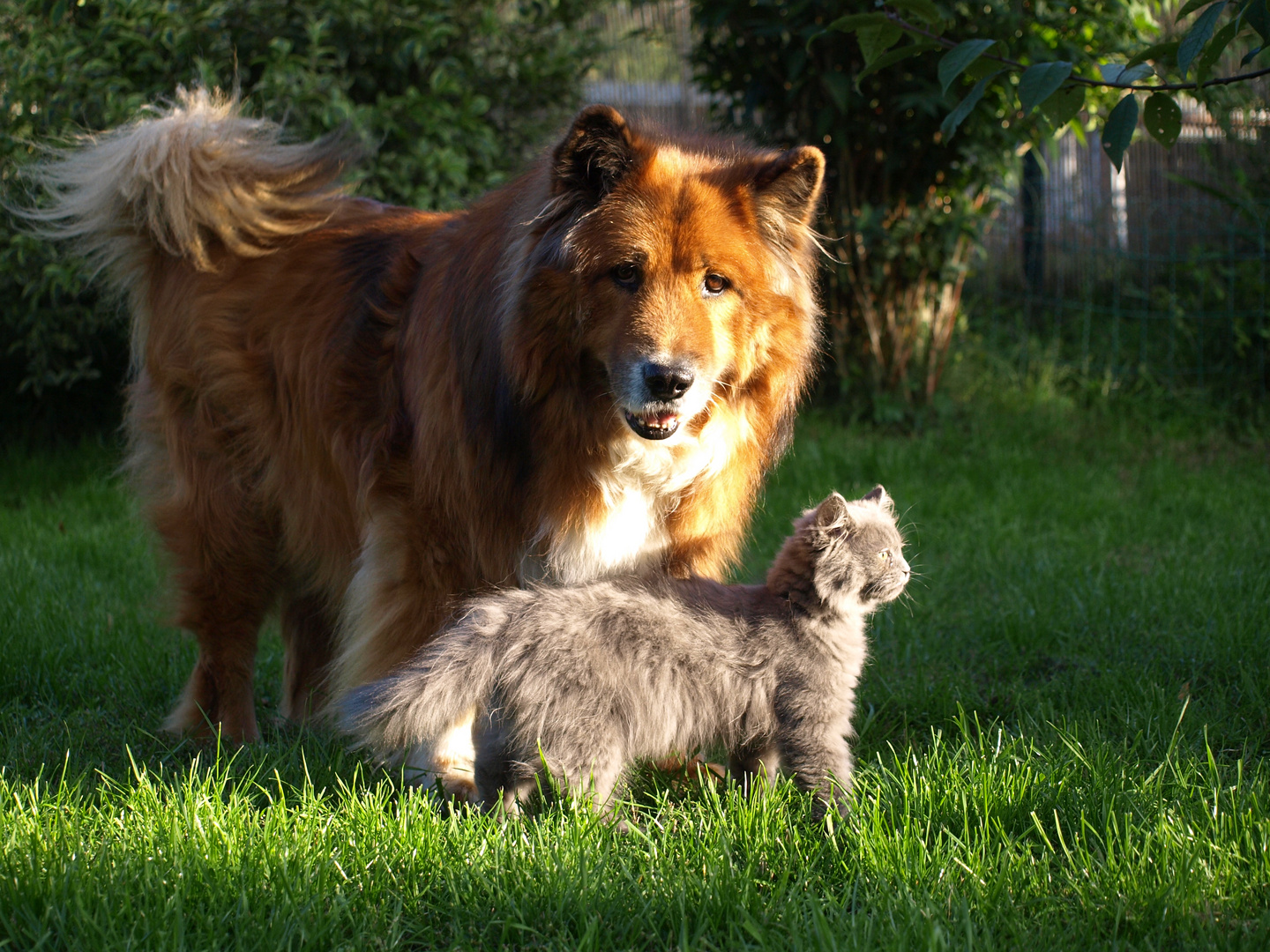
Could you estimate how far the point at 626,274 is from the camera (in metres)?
3.04

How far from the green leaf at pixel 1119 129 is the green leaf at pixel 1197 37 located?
167 mm

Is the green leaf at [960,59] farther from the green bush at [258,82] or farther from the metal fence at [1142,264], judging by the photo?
the metal fence at [1142,264]

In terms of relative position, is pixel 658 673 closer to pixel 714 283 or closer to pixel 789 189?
pixel 714 283

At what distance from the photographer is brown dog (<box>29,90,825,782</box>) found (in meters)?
3.08

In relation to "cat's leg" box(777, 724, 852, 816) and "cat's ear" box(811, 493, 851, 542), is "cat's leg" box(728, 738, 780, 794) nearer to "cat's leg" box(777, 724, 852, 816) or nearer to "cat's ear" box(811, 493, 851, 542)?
"cat's leg" box(777, 724, 852, 816)

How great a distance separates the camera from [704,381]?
9.93 ft

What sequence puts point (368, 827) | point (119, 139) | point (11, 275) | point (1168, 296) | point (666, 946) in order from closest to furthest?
point (666, 946) → point (368, 827) → point (119, 139) → point (11, 275) → point (1168, 296)

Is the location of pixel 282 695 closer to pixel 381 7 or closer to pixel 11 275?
pixel 11 275

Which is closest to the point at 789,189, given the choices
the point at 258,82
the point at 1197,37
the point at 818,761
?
the point at 1197,37

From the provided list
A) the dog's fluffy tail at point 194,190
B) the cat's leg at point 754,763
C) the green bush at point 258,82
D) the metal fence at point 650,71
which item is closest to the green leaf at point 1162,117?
the cat's leg at point 754,763

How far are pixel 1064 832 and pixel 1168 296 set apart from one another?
257 inches

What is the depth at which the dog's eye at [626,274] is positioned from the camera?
9.96ft

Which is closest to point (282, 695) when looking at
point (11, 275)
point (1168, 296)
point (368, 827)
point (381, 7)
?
point (368, 827)

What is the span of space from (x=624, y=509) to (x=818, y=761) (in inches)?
35.7
